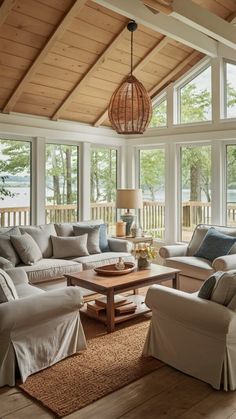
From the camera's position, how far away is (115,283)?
394cm

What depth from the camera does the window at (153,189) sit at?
6.93 meters

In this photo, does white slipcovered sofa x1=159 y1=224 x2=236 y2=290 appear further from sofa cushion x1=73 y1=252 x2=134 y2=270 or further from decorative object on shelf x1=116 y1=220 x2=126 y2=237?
decorative object on shelf x1=116 y1=220 x2=126 y2=237

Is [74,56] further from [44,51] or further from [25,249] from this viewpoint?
[25,249]

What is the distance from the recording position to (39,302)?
2.98 metres

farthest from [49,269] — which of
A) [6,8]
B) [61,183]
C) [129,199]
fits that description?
[6,8]

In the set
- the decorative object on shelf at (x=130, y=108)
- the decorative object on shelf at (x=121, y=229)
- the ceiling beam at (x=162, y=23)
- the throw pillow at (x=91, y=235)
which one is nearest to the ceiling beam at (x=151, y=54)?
the ceiling beam at (x=162, y=23)

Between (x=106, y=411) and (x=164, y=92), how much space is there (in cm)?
539

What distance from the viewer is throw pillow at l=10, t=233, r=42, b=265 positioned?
474 cm

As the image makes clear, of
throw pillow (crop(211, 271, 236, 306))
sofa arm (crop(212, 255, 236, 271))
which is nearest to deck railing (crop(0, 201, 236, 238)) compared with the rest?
sofa arm (crop(212, 255, 236, 271))

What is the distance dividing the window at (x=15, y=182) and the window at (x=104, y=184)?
4.24 ft

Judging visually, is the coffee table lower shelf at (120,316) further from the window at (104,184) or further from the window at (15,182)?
the window at (104,184)

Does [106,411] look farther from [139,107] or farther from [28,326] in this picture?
[139,107]

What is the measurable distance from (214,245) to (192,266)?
438 millimetres

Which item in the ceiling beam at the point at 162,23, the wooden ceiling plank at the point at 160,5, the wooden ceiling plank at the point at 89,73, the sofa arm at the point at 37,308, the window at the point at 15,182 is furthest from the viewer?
the window at the point at 15,182
